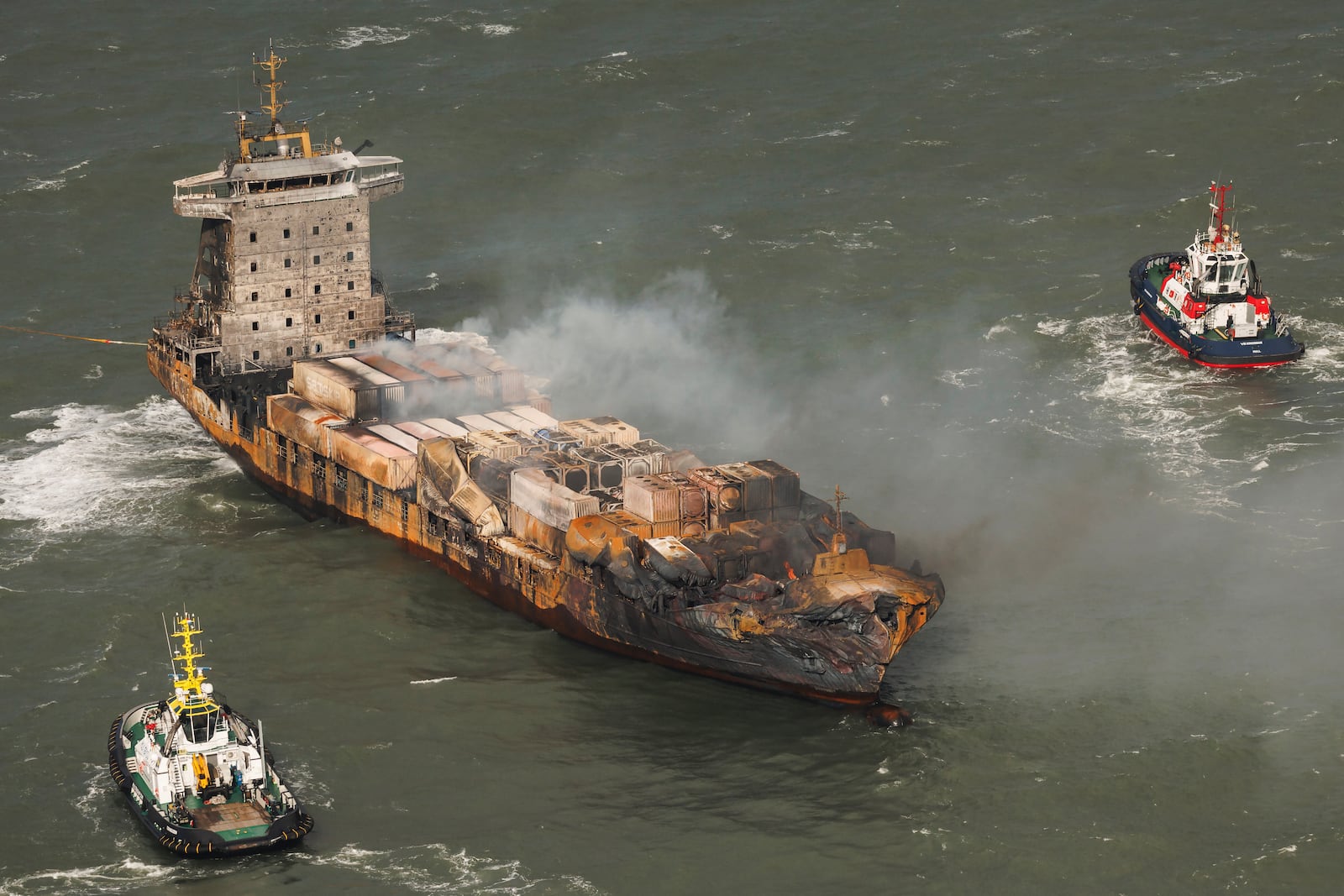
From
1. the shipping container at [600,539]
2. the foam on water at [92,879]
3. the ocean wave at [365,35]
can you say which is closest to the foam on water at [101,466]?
the shipping container at [600,539]

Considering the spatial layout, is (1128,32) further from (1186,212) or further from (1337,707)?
(1337,707)

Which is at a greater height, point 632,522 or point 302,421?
point 302,421

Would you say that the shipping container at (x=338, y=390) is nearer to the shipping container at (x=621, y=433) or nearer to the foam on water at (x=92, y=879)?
the shipping container at (x=621, y=433)

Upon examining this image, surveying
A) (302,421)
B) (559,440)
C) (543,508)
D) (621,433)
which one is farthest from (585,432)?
(302,421)

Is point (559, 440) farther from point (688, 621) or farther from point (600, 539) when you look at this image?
point (688, 621)

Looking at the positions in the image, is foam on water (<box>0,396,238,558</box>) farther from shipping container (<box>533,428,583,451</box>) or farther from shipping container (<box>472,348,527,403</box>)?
shipping container (<box>533,428,583,451</box>)

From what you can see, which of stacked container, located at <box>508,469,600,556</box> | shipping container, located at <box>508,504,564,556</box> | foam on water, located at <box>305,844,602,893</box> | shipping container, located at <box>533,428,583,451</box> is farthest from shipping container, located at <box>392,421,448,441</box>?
foam on water, located at <box>305,844,602,893</box>

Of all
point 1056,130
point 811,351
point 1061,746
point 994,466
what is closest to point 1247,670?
point 1061,746
